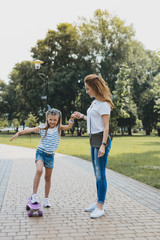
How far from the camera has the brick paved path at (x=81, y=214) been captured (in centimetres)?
367

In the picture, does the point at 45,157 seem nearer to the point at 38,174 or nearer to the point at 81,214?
the point at 38,174

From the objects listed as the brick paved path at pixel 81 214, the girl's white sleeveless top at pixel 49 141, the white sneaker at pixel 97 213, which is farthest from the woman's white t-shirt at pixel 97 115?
the brick paved path at pixel 81 214

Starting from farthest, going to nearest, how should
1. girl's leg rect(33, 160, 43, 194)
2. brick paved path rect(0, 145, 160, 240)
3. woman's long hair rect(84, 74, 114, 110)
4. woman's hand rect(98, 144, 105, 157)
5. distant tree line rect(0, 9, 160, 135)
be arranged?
distant tree line rect(0, 9, 160, 135) < girl's leg rect(33, 160, 43, 194) < woman's long hair rect(84, 74, 114, 110) < woman's hand rect(98, 144, 105, 157) < brick paved path rect(0, 145, 160, 240)

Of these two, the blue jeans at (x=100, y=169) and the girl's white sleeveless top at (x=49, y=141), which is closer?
the blue jeans at (x=100, y=169)

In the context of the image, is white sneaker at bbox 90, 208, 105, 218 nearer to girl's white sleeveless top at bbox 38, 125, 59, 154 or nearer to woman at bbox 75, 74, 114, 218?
woman at bbox 75, 74, 114, 218

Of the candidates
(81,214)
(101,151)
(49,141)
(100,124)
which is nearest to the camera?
(101,151)

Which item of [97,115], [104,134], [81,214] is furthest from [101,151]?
[81,214]

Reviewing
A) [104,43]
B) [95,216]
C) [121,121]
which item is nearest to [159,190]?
[95,216]

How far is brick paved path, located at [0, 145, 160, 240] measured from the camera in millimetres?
3670

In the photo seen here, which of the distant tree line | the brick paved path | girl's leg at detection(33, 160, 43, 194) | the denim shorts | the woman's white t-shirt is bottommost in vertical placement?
the brick paved path

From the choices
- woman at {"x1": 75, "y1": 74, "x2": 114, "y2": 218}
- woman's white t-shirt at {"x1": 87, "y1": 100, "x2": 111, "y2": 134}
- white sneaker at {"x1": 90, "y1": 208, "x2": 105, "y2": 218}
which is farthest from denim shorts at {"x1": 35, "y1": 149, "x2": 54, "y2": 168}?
white sneaker at {"x1": 90, "y1": 208, "x2": 105, "y2": 218}

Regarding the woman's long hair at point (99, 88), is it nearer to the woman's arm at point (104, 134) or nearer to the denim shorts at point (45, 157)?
the woman's arm at point (104, 134)

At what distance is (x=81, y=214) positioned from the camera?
4.54 meters

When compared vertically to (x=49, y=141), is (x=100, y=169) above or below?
below
